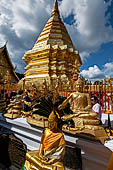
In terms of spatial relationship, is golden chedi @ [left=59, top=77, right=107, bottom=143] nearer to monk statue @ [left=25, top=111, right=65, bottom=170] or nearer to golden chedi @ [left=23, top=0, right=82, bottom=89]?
monk statue @ [left=25, top=111, right=65, bottom=170]

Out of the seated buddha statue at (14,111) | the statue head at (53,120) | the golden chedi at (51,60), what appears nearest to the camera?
the statue head at (53,120)

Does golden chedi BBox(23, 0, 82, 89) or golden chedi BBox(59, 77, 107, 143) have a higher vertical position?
golden chedi BBox(23, 0, 82, 89)

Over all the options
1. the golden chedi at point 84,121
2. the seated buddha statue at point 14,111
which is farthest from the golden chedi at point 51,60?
the golden chedi at point 84,121

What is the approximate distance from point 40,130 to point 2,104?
2.96m

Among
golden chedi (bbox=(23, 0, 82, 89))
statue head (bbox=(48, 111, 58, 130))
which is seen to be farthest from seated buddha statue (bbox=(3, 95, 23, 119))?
golden chedi (bbox=(23, 0, 82, 89))

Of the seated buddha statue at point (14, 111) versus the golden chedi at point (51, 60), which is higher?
the golden chedi at point (51, 60)

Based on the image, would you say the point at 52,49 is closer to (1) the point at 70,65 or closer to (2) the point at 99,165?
(1) the point at 70,65

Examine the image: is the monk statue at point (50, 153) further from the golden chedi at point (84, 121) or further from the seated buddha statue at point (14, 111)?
the seated buddha statue at point (14, 111)

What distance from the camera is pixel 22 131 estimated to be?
2.44 m

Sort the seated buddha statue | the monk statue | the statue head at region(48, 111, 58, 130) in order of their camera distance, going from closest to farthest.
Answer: the monk statue → the statue head at region(48, 111, 58, 130) → the seated buddha statue

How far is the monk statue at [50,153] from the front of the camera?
3.85 feet

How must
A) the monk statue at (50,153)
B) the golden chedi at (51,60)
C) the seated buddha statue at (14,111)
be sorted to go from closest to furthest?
the monk statue at (50,153) → the seated buddha statue at (14,111) → the golden chedi at (51,60)

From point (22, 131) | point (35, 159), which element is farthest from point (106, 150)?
point (22, 131)

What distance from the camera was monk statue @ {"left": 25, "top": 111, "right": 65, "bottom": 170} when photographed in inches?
46.2
